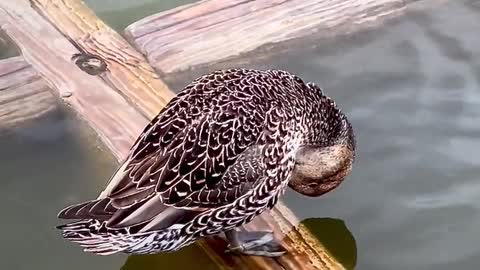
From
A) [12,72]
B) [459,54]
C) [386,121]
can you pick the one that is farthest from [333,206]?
[12,72]

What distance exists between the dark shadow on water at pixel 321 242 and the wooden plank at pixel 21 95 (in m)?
0.56

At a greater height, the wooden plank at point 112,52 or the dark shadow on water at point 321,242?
the wooden plank at point 112,52

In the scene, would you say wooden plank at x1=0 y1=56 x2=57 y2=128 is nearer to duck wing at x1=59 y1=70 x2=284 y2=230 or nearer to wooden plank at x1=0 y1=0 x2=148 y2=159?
wooden plank at x1=0 y1=0 x2=148 y2=159

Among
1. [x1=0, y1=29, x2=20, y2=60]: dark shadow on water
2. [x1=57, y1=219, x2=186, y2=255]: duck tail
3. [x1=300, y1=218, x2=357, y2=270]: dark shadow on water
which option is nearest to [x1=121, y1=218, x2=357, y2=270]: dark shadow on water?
[x1=300, y1=218, x2=357, y2=270]: dark shadow on water

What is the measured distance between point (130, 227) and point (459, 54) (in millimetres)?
1530

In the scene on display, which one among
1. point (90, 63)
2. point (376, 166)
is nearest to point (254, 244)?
point (376, 166)

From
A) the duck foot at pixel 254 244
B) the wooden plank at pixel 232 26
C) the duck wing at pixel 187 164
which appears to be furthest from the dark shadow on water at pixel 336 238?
the wooden plank at pixel 232 26

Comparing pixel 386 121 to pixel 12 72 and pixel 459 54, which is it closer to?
pixel 459 54

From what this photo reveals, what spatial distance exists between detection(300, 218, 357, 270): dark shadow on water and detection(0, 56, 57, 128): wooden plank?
0.86 m

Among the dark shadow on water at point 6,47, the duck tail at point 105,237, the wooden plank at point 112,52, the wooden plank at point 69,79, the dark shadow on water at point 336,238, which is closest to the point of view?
the duck tail at point 105,237

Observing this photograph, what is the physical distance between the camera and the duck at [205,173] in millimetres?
2219

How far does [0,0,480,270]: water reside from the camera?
2.59 meters

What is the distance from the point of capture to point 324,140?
2680mm

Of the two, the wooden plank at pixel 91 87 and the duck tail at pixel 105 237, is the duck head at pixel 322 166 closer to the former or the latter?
the wooden plank at pixel 91 87
